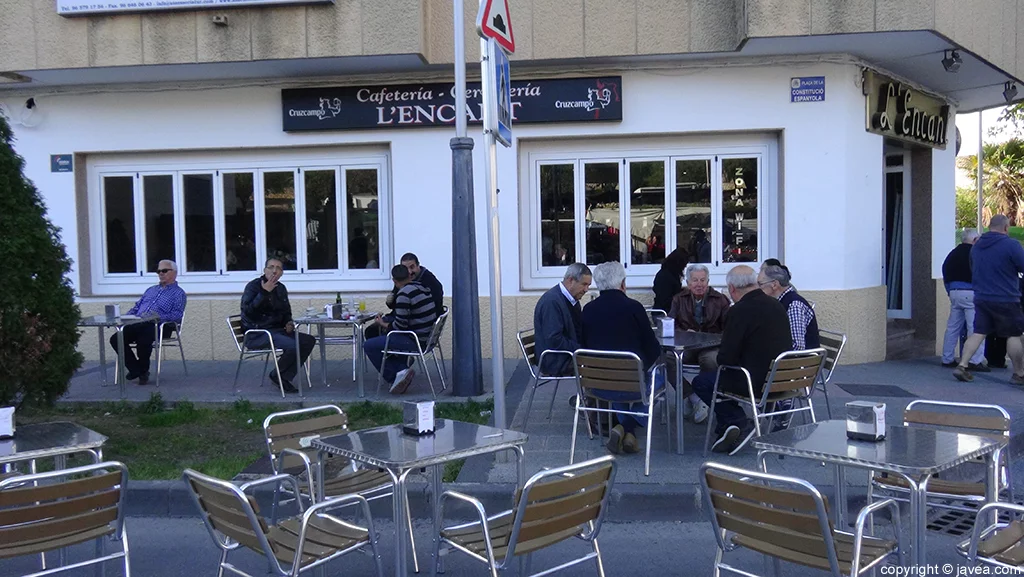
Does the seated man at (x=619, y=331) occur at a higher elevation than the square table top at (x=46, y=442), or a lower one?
higher

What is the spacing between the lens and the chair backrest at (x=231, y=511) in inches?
130

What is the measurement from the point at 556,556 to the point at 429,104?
684cm

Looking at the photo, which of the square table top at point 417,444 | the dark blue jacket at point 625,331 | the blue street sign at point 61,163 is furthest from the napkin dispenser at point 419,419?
the blue street sign at point 61,163

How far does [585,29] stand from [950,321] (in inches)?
203

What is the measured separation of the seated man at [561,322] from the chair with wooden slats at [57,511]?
3485 millimetres

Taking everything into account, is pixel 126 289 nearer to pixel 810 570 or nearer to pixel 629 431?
pixel 629 431

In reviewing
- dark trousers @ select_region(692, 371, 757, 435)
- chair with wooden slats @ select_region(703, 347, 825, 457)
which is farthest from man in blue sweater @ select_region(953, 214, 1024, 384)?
dark trousers @ select_region(692, 371, 757, 435)

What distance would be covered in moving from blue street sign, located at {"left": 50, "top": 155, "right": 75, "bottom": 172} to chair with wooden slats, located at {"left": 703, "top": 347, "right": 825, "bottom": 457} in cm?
885

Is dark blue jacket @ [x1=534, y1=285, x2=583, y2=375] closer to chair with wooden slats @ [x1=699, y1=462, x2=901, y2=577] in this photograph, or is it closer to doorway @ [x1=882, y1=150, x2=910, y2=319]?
chair with wooden slats @ [x1=699, y1=462, x2=901, y2=577]

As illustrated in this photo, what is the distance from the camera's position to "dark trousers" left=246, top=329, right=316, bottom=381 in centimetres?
844

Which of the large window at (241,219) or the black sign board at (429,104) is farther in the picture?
the large window at (241,219)

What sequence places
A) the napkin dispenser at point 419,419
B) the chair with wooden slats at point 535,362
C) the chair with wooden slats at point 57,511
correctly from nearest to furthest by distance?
the chair with wooden slats at point 57,511 < the napkin dispenser at point 419,419 < the chair with wooden slats at point 535,362

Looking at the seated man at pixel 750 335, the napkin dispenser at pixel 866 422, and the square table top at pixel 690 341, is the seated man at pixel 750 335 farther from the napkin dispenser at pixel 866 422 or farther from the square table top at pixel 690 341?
the napkin dispenser at pixel 866 422

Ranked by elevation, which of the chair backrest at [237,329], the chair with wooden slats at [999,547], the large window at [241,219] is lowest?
the chair with wooden slats at [999,547]
